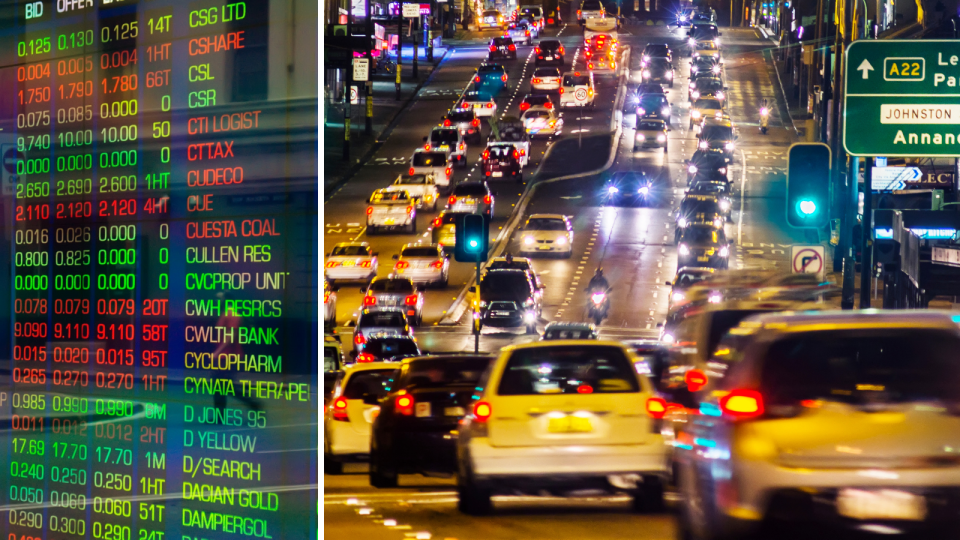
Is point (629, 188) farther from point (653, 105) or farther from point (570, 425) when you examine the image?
point (570, 425)

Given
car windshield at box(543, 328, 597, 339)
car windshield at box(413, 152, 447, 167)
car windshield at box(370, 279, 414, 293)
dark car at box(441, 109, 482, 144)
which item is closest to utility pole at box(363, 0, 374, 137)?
dark car at box(441, 109, 482, 144)

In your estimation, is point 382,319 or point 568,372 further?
point 382,319

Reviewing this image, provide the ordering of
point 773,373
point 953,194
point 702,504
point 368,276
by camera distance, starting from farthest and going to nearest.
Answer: point 953,194
point 368,276
point 702,504
point 773,373

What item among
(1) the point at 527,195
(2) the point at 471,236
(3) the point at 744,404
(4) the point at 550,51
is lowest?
(3) the point at 744,404

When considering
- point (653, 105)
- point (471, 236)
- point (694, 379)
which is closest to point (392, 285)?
point (471, 236)

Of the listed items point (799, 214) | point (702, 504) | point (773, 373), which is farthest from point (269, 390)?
point (799, 214)

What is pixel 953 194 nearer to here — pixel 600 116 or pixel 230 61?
pixel 600 116
